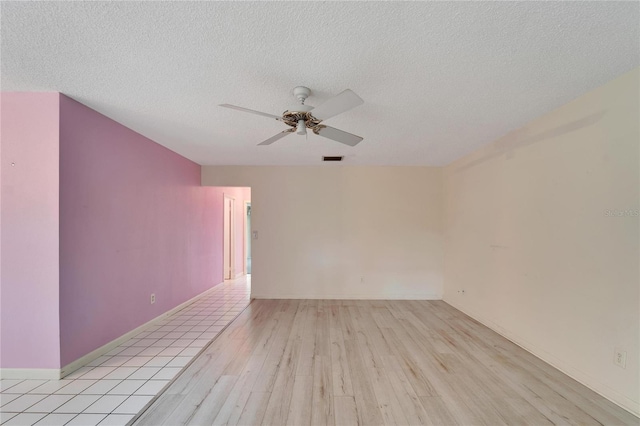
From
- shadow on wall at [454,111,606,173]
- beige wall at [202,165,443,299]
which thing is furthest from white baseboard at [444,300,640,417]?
shadow on wall at [454,111,606,173]

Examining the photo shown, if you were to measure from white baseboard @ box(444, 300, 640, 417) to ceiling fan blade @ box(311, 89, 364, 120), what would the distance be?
2752 millimetres

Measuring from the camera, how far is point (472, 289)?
3.75 m

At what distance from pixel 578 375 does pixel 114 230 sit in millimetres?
4487

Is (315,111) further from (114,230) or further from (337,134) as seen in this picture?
(114,230)

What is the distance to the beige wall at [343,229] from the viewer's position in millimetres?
4691

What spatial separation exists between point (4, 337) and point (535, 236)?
4854 mm

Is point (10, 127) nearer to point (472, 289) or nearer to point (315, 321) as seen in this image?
point (315, 321)

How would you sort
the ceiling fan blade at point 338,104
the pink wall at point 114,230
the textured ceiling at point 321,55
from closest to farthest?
the textured ceiling at point 321,55 < the ceiling fan blade at point 338,104 < the pink wall at point 114,230

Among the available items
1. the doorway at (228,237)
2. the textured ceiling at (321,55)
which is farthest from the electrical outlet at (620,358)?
the doorway at (228,237)

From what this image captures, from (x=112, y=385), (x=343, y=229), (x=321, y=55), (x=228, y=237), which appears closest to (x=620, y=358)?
(x=321, y=55)

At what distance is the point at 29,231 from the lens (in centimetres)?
214

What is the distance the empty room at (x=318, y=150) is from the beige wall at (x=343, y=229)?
1036 mm

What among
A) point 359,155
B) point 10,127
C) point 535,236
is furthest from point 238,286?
point 535,236

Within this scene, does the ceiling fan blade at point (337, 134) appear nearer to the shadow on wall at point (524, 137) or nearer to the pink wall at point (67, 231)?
the shadow on wall at point (524, 137)
